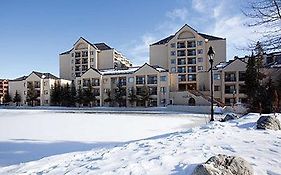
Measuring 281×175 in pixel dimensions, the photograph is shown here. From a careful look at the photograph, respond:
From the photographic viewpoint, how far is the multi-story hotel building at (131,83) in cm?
6097

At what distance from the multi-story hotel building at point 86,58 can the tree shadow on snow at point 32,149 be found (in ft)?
234

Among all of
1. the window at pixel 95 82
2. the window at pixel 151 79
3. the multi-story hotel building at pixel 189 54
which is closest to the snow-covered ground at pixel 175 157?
the window at pixel 151 79

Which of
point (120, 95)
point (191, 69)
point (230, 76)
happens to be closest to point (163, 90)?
point (120, 95)

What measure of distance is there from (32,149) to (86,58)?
75024mm

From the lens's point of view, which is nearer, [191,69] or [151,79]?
[151,79]

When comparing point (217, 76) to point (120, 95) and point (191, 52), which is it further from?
point (120, 95)

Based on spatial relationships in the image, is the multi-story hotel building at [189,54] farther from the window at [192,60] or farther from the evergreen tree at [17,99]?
the evergreen tree at [17,99]

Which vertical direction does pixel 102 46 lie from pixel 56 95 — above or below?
above

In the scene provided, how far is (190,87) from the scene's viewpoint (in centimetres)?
6869

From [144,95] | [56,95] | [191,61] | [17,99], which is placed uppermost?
[191,61]

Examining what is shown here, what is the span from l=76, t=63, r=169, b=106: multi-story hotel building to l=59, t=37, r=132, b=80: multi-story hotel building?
40.5 ft

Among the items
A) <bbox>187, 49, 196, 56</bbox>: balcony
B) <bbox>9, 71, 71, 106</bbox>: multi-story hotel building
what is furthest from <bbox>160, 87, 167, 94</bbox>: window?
<bbox>9, 71, 71, 106</bbox>: multi-story hotel building

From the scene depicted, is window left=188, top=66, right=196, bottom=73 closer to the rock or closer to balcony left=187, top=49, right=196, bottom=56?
balcony left=187, top=49, right=196, bottom=56

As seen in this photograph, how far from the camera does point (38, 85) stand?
77.6 metres
